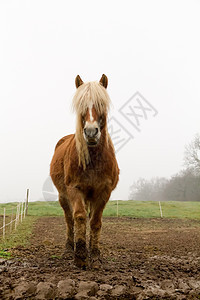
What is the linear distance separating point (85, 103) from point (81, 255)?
233 cm

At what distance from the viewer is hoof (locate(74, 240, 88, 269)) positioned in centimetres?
434

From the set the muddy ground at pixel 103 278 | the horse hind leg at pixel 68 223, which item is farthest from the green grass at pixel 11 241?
the horse hind leg at pixel 68 223

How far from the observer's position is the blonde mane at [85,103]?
4.46 metres

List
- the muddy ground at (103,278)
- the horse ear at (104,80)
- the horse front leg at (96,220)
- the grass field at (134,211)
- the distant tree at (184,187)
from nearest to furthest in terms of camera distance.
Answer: the muddy ground at (103,278)
the horse front leg at (96,220)
the horse ear at (104,80)
the grass field at (134,211)
the distant tree at (184,187)

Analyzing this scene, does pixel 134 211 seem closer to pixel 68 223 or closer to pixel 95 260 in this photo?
pixel 68 223

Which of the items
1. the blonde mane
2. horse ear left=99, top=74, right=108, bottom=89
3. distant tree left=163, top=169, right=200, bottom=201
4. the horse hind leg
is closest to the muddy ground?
the horse hind leg

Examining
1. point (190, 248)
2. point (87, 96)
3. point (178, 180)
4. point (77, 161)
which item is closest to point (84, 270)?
point (77, 161)

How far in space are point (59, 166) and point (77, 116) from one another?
148 centimetres

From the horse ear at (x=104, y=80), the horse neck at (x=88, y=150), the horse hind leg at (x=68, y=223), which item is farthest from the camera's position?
the horse hind leg at (x=68, y=223)

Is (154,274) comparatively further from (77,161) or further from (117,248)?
(117,248)

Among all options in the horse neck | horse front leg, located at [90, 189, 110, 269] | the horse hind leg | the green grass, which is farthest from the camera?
the horse hind leg

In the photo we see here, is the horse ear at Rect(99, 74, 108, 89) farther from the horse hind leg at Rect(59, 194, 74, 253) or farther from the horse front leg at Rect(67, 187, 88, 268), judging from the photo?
the horse hind leg at Rect(59, 194, 74, 253)

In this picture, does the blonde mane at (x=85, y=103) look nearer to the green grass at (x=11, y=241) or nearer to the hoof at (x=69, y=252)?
the hoof at (x=69, y=252)

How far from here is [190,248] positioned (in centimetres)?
707
